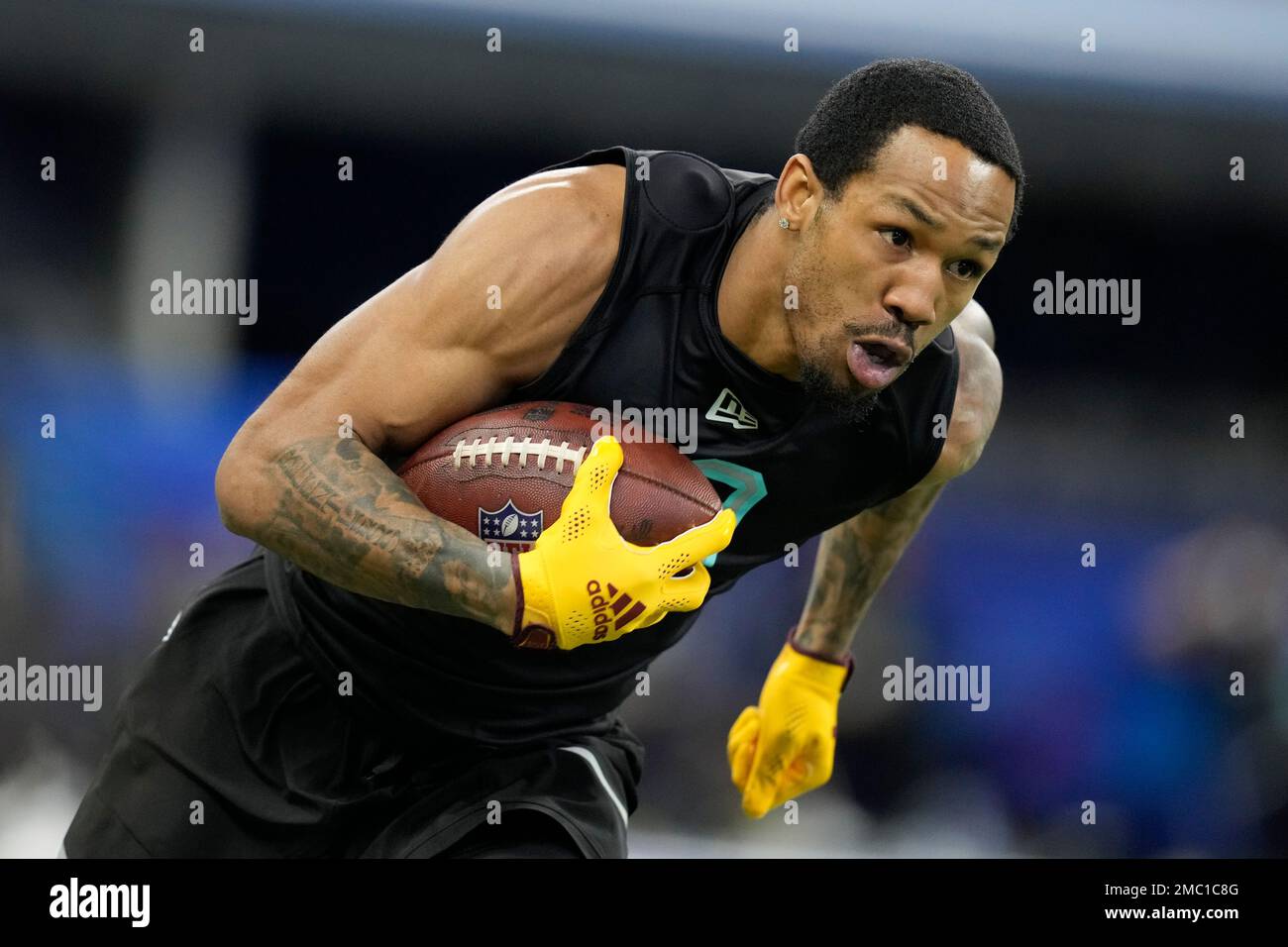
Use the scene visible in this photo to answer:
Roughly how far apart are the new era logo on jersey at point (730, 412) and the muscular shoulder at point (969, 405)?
530 millimetres

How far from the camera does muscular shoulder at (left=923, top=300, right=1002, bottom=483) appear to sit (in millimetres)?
2840

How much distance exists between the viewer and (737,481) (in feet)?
8.20

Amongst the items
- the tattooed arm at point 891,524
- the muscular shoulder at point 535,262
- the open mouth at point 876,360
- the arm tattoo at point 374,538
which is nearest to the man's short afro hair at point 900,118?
the open mouth at point 876,360

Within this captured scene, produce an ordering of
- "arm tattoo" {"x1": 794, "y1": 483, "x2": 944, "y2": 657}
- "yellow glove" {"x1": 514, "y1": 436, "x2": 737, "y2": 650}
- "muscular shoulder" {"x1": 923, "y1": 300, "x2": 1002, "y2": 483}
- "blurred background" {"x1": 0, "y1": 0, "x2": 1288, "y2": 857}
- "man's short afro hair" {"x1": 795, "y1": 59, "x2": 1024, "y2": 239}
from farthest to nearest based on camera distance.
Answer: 1. "blurred background" {"x1": 0, "y1": 0, "x2": 1288, "y2": 857}
2. "arm tattoo" {"x1": 794, "y1": 483, "x2": 944, "y2": 657}
3. "muscular shoulder" {"x1": 923, "y1": 300, "x2": 1002, "y2": 483}
4. "man's short afro hair" {"x1": 795, "y1": 59, "x2": 1024, "y2": 239}
5. "yellow glove" {"x1": 514, "y1": 436, "x2": 737, "y2": 650}

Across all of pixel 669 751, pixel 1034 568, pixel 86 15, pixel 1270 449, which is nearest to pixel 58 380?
pixel 86 15

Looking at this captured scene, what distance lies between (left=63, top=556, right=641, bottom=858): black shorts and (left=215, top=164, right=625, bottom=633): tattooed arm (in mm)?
520

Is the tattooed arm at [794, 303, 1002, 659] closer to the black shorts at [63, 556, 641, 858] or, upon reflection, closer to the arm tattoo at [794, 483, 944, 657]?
the arm tattoo at [794, 483, 944, 657]

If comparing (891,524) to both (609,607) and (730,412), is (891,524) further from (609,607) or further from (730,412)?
A: (609,607)

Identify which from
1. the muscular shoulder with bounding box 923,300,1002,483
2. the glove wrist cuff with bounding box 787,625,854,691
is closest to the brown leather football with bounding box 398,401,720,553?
the muscular shoulder with bounding box 923,300,1002,483

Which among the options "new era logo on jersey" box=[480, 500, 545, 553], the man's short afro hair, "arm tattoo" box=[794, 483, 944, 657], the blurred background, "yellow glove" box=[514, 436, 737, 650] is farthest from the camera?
the blurred background

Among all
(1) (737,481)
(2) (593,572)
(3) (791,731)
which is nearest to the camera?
(2) (593,572)

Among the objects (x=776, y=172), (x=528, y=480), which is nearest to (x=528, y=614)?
(x=528, y=480)

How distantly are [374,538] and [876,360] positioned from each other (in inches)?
35.9
